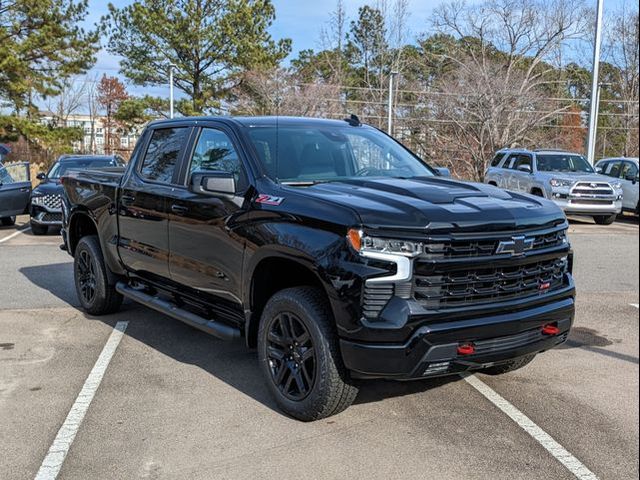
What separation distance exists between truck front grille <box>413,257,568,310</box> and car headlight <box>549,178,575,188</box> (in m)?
12.9

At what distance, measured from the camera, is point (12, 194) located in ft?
48.6

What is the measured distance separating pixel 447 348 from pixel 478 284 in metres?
0.43

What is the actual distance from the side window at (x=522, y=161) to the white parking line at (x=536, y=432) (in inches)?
536

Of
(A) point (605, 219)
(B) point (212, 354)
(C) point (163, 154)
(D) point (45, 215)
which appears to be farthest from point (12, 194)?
(A) point (605, 219)

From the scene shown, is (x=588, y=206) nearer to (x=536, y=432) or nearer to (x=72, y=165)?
(x=72, y=165)

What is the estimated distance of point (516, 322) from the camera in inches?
152

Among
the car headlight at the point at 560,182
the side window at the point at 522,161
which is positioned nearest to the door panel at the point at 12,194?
the side window at the point at 522,161

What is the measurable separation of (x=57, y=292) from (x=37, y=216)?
6.34 meters

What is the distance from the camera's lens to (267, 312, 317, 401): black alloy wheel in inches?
161

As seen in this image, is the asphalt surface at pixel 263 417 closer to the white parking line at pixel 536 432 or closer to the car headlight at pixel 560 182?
the white parking line at pixel 536 432

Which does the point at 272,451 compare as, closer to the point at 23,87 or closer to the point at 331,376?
the point at 331,376

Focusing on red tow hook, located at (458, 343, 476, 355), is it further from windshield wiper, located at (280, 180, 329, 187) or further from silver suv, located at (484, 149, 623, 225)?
silver suv, located at (484, 149, 623, 225)

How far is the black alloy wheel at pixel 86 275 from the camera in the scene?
6.82 meters

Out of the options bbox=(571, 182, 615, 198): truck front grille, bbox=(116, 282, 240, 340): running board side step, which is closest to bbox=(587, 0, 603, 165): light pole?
bbox=(571, 182, 615, 198): truck front grille
